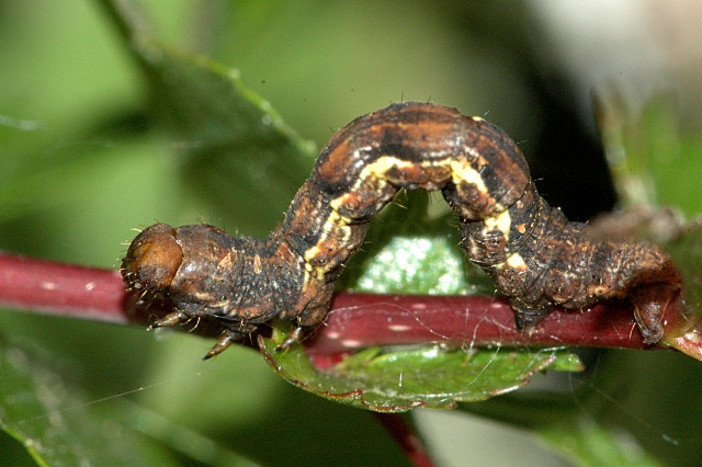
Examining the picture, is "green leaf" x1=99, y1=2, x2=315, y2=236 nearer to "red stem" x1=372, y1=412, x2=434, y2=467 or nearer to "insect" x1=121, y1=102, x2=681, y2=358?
"insect" x1=121, y1=102, x2=681, y2=358

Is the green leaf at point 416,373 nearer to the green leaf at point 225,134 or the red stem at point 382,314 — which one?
the red stem at point 382,314

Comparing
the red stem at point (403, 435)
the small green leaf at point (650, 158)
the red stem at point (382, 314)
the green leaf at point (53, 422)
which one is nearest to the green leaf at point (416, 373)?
the red stem at point (382, 314)

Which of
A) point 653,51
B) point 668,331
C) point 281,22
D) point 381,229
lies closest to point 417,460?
point 381,229

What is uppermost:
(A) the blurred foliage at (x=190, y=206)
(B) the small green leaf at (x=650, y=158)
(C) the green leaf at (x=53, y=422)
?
(B) the small green leaf at (x=650, y=158)

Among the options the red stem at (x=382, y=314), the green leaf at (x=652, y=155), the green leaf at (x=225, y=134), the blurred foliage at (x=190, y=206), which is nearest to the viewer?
the red stem at (x=382, y=314)

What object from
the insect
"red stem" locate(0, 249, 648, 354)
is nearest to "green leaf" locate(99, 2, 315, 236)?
the insect

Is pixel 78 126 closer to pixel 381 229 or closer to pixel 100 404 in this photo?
pixel 100 404

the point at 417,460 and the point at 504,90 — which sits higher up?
the point at 504,90
